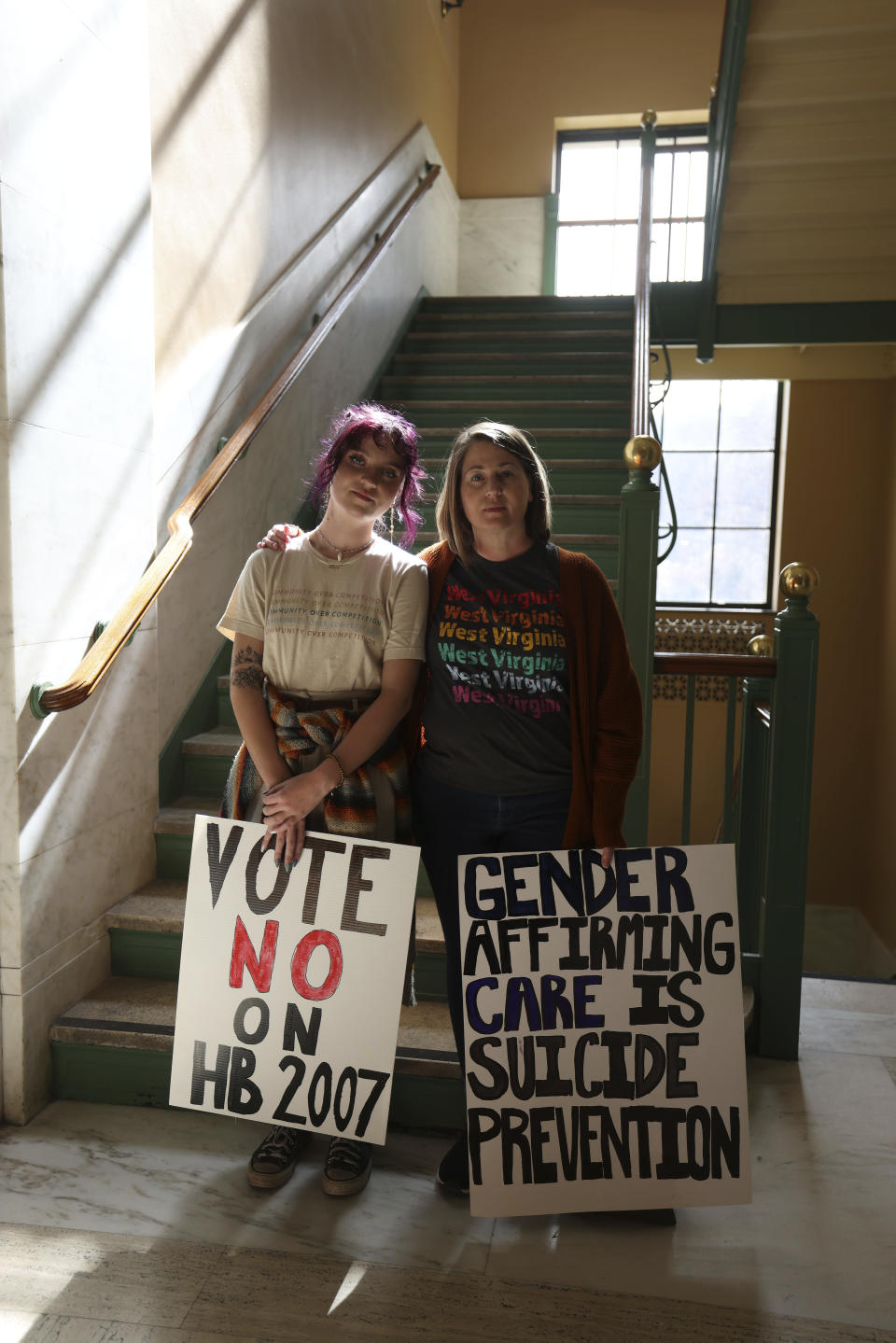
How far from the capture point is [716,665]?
92.0 inches

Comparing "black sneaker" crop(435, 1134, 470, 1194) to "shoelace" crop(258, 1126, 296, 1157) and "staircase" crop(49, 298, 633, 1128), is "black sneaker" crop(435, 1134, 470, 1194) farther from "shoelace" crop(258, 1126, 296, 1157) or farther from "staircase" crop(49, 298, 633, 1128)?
"shoelace" crop(258, 1126, 296, 1157)

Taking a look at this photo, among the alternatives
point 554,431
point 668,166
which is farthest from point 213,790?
point 668,166

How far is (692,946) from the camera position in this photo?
1.63 metres

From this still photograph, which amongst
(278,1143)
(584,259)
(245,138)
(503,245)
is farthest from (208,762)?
(584,259)

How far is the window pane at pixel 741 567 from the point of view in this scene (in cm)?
695

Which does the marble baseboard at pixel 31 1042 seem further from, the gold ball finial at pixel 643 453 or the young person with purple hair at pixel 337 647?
the gold ball finial at pixel 643 453

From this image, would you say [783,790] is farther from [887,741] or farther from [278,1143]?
[887,741]

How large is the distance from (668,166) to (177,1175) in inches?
290

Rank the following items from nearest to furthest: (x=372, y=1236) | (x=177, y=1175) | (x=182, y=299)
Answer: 1. (x=372, y=1236)
2. (x=177, y=1175)
3. (x=182, y=299)

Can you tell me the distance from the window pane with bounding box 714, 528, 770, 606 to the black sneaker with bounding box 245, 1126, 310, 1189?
5.83m

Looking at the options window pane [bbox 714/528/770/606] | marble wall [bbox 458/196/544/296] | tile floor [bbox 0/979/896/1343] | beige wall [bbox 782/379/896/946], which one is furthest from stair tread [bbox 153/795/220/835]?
marble wall [bbox 458/196/544/296]

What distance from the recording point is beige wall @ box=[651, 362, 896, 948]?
20.8 ft

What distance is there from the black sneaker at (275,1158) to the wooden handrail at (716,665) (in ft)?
4.26

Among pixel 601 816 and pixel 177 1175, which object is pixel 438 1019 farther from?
pixel 601 816
